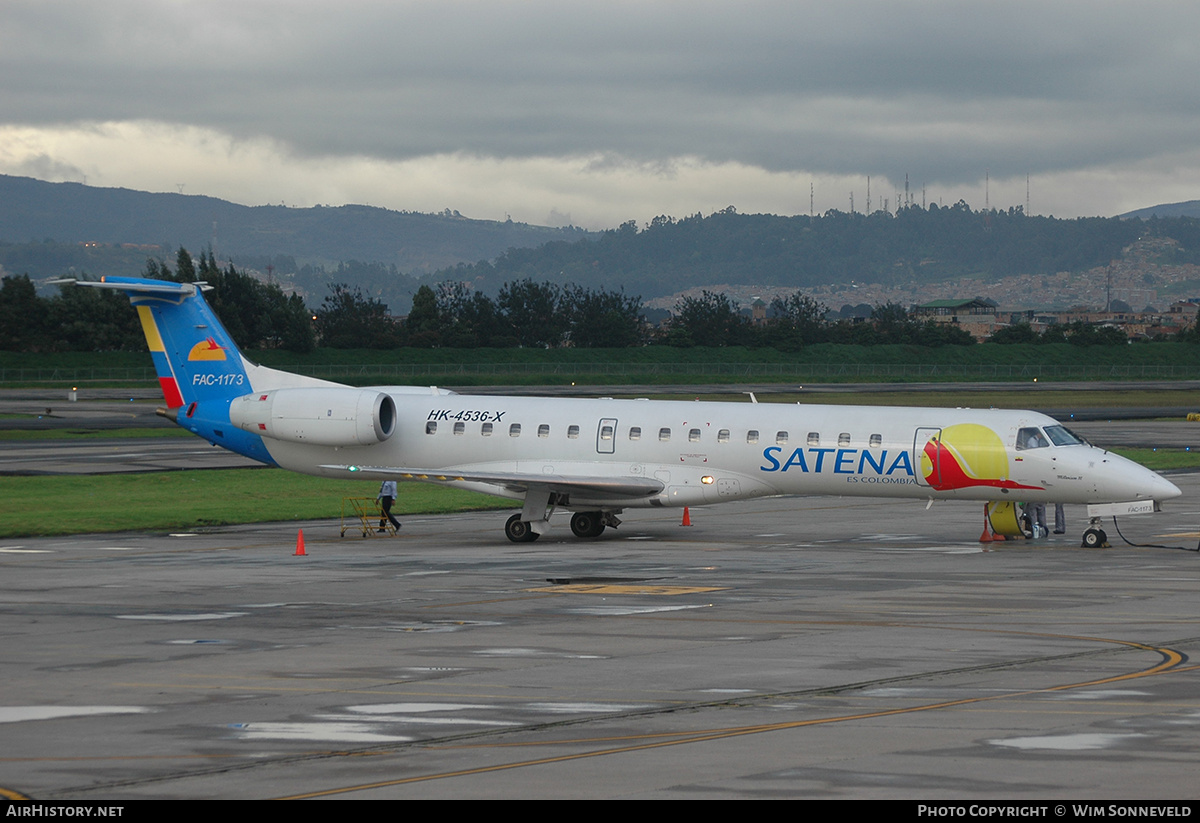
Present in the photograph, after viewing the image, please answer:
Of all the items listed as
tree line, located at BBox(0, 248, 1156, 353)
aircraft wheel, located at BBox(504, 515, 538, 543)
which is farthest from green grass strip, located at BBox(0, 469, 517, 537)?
tree line, located at BBox(0, 248, 1156, 353)

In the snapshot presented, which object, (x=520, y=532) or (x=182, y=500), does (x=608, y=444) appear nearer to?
(x=520, y=532)

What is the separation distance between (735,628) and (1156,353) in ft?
509

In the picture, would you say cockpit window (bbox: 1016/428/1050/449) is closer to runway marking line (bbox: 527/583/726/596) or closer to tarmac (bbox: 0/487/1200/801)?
tarmac (bbox: 0/487/1200/801)

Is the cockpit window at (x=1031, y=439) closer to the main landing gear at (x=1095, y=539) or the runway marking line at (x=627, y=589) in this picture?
the main landing gear at (x=1095, y=539)

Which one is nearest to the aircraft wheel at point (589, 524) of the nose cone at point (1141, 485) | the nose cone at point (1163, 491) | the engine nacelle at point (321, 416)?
the engine nacelle at point (321, 416)

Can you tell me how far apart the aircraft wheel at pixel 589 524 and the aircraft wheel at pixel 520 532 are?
1420 mm

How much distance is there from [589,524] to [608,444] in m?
2.12

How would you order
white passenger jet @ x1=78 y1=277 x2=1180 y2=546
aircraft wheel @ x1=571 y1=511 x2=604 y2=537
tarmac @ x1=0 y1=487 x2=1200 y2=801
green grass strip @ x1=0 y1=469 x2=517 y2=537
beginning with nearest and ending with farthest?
tarmac @ x1=0 y1=487 x2=1200 y2=801, white passenger jet @ x1=78 y1=277 x2=1180 y2=546, aircraft wheel @ x1=571 y1=511 x2=604 y2=537, green grass strip @ x1=0 y1=469 x2=517 y2=537

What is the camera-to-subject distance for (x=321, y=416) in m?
36.2

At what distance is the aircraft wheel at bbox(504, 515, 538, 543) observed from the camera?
34.2 m

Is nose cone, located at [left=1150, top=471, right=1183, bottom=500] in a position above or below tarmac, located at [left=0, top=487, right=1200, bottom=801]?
above

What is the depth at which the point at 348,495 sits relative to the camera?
45156 mm

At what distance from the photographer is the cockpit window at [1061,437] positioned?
32531 mm

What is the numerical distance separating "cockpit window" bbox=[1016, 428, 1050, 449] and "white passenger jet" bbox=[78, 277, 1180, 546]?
0.11 ft
